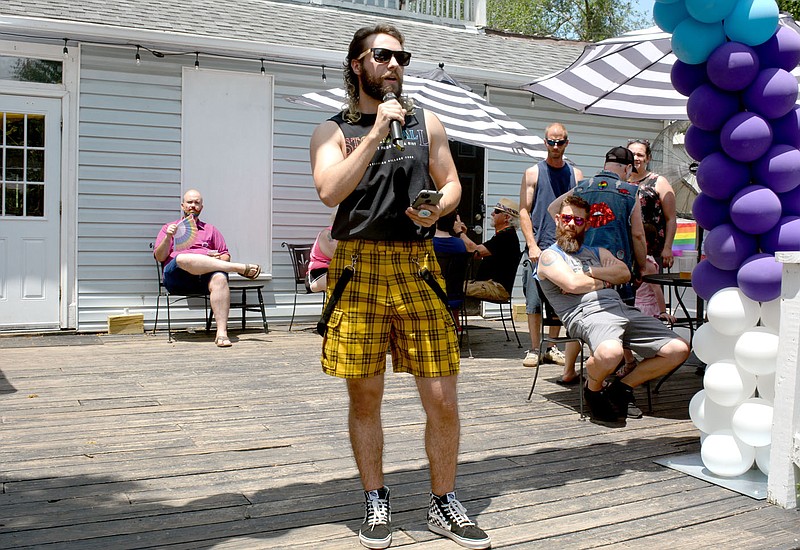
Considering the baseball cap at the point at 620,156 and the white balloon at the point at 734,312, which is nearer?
the white balloon at the point at 734,312

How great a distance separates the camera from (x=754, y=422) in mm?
3412

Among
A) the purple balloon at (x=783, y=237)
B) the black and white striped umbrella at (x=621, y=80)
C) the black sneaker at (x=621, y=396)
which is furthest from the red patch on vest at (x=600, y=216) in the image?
the purple balloon at (x=783, y=237)

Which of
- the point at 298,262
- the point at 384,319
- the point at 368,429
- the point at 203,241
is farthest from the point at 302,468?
the point at 298,262

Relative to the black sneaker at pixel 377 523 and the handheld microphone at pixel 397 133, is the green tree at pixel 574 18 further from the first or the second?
the black sneaker at pixel 377 523

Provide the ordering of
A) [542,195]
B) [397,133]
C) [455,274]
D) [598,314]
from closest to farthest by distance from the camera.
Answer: [397,133] → [598,314] → [542,195] → [455,274]

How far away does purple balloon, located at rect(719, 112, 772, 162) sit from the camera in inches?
133

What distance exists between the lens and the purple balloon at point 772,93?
3.37 metres

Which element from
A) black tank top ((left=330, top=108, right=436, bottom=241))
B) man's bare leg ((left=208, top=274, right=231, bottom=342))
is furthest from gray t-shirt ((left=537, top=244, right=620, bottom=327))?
man's bare leg ((left=208, top=274, right=231, bottom=342))

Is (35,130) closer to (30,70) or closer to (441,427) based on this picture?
(30,70)

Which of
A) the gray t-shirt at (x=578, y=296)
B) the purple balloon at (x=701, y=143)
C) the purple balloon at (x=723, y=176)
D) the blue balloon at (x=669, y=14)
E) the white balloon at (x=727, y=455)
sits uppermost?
the blue balloon at (x=669, y=14)

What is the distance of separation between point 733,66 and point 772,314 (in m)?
1.03

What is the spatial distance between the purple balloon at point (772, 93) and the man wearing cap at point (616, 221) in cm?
150

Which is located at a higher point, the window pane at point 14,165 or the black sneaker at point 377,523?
the window pane at point 14,165

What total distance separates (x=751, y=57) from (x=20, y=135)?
6.66 m
